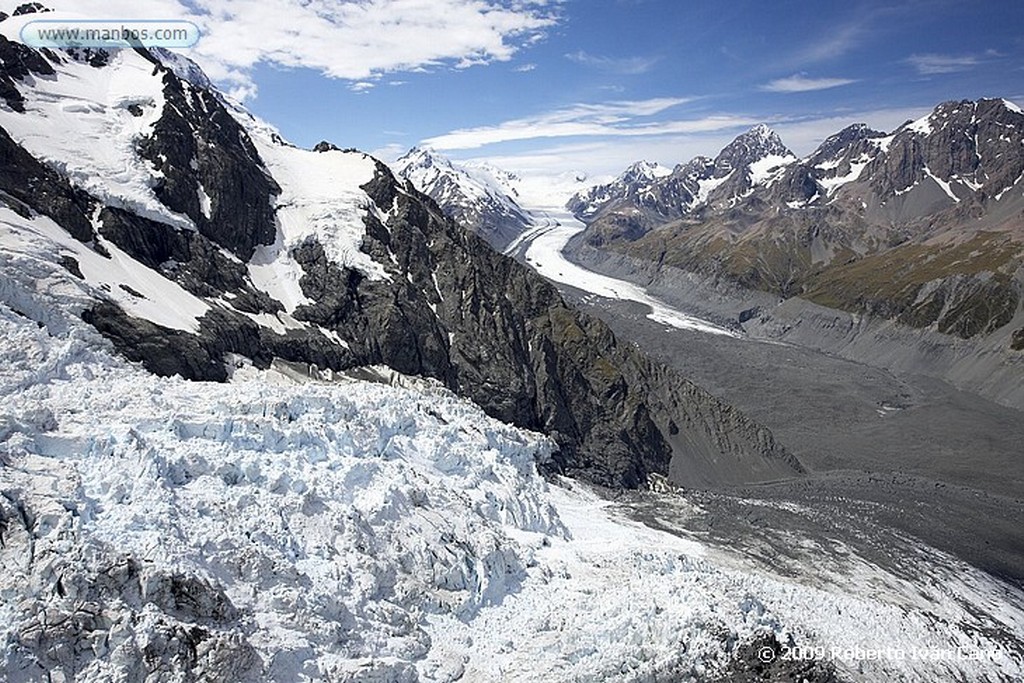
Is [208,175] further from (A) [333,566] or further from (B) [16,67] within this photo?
(A) [333,566]

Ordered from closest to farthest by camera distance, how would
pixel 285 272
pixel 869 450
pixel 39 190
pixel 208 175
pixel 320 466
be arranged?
1. pixel 320 466
2. pixel 39 190
3. pixel 285 272
4. pixel 208 175
5. pixel 869 450

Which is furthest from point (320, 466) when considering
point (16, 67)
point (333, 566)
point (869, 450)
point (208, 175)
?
point (869, 450)

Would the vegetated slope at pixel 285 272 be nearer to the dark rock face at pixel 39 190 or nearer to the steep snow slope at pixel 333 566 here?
the dark rock face at pixel 39 190

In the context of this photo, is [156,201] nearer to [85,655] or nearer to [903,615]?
[85,655]

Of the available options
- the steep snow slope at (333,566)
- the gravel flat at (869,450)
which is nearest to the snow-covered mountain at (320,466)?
the steep snow slope at (333,566)

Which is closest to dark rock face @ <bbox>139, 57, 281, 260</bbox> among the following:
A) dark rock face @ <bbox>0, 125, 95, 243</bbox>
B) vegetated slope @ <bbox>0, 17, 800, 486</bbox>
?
vegetated slope @ <bbox>0, 17, 800, 486</bbox>

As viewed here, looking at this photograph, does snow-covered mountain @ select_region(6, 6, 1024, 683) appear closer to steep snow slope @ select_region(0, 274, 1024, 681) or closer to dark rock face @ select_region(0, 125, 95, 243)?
steep snow slope @ select_region(0, 274, 1024, 681)

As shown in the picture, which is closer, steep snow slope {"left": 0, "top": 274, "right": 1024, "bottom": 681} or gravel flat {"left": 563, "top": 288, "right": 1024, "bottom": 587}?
steep snow slope {"left": 0, "top": 274, "right": 1024, "bottom": 681}

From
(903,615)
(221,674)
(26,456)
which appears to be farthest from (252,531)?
(903,615)
